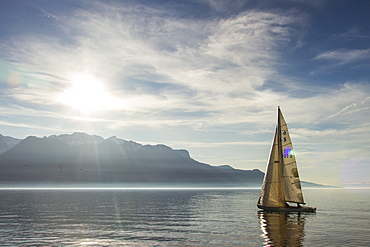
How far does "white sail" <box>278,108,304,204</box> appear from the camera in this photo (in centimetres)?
7850

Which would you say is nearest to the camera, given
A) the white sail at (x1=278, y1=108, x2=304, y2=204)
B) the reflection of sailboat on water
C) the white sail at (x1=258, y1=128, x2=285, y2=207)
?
the reflection of sailboat on water

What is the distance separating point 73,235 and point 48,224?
17.1 meters

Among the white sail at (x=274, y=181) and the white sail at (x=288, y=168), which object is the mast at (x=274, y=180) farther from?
the white sail at (x=288, y=168)

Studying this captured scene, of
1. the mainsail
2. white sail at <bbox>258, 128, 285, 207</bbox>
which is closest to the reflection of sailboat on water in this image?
white sail at <bbox>258, 128, 285, 207</bbox>

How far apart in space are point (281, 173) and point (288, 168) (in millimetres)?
1927

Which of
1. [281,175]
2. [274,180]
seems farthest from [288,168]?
[274,180]

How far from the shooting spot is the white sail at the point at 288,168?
78.5 m

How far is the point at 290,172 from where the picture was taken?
7850cm

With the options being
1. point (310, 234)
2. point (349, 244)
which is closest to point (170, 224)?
point (310, 234)

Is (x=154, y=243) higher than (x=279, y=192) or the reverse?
the reverse

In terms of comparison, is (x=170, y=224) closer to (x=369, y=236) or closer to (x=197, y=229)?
(x=197, y=229)

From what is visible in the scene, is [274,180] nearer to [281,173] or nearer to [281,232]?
[281,173]

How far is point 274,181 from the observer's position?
259ft

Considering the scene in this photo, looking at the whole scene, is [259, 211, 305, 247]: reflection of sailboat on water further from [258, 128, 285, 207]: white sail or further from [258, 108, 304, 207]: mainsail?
[258, 108, 304, 207]: mainsail
